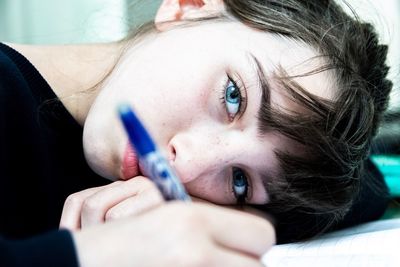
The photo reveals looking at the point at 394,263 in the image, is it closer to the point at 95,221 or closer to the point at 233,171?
the point at 233,171

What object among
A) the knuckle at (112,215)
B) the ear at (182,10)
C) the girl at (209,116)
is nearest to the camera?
the knuckle at (112,215)

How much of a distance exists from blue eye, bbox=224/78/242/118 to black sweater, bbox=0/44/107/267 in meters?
0.25

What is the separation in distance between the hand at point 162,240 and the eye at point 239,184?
0.35m

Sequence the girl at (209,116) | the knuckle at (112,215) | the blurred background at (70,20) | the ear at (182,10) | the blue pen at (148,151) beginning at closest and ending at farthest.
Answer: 1. the blue pen at (148,151)
2. the knuckle at (112,215)
3. the girl at (209,116)
4. the ear at (182,10)
5. the blurred background at (70,20)

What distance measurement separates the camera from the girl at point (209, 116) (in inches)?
24.4

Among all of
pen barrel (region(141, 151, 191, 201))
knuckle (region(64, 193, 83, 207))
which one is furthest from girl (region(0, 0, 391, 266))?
pen barrel (region(141, 151, 191, 201))

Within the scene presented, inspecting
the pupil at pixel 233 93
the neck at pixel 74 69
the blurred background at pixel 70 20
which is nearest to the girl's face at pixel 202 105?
the pupil at pixel 233 93

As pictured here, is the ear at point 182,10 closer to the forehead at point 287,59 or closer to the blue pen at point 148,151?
the forehead at point 287,59

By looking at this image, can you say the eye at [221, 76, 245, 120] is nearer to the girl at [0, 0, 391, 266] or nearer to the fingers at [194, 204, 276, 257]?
the girl at [0, 0, 391, 266]

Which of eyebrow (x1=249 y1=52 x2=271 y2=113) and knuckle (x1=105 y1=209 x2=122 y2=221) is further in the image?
eyebrow (x1=249 y1=52 x2=271 y2=113)

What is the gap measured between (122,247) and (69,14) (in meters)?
0.98

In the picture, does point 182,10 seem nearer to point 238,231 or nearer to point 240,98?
point 240,98

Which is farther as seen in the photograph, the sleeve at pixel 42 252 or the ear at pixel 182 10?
the ear at pixel 182 10

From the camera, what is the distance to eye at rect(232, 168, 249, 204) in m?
0.69
